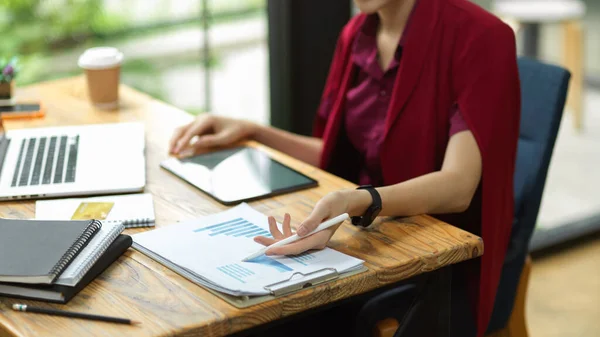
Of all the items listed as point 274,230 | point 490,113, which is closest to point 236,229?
point 274,230

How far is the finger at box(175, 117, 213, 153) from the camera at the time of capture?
1.94m

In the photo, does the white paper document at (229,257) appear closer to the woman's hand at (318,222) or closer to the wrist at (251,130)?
the woman's hand at (318,222)

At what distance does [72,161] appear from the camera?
6.04 feet

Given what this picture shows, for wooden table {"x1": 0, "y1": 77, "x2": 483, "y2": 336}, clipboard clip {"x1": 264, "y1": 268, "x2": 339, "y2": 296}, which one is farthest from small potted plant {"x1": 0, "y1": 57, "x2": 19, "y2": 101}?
clipboard clip {"x1": 264, "y1": 268, "x2": 339, "y2": 296}

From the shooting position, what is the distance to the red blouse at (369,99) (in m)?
1.95

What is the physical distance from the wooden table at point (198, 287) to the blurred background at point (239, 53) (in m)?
0.64

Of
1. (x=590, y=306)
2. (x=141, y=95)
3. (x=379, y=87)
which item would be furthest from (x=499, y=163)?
(x=590, y=306)

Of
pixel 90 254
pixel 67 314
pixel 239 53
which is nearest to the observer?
pixel 67 314

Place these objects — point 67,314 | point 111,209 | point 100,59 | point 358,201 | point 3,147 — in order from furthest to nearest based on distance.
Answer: point 100,59 → point 3,147 → point 111,209 → point 358,201 → point 67,314

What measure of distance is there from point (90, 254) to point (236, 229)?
26cm

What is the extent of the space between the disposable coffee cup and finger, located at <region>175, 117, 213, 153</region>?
35 cm

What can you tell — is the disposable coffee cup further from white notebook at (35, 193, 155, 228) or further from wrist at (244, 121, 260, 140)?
white notebook at (35, 193, 155, 228)

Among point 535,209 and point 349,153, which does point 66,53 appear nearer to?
point 349,153

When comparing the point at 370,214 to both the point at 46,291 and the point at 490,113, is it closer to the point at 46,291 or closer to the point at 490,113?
the point at 490,113
